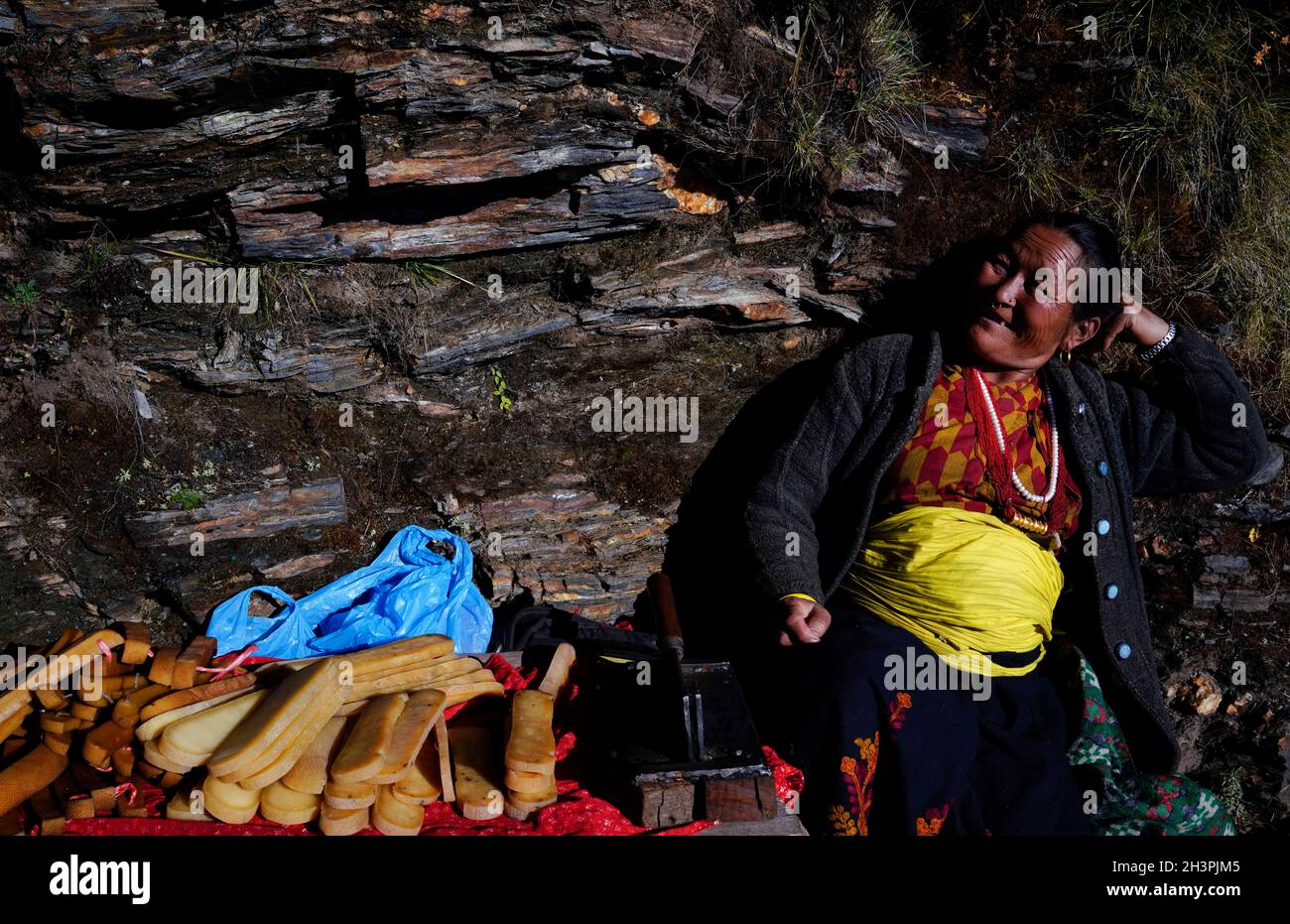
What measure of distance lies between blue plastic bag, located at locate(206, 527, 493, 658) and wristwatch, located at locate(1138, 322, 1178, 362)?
3373mm

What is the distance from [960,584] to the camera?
3.96 m

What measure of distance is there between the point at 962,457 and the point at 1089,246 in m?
1.09

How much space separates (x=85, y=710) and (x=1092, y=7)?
18.5 ft

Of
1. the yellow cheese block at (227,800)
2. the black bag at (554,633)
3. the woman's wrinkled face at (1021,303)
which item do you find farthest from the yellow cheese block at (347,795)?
the woman's wrinkled face at (1021,303)

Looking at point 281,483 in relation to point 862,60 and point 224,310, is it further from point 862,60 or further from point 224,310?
point 862,60

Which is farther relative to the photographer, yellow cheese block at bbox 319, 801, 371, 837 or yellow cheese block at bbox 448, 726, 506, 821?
yellow cheese block at bbox 448, 726, 506, 821

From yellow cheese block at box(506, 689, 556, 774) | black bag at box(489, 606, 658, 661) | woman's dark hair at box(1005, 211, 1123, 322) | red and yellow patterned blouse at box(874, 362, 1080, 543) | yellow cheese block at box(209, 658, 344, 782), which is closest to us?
yellow cheese block at box(209, 658, 344, 782)

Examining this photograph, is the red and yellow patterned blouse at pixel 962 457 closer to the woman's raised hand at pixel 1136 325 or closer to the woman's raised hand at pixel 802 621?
the woman's raised hand at pixel 1136 325

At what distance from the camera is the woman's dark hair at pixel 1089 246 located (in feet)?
13.6

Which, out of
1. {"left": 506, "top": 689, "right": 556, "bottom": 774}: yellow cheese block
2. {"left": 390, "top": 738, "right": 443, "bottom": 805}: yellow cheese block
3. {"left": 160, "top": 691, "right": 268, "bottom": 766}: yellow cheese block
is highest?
{"left": 160, "top": 691, "right": 268, "bottom": 766}: yellow cheese block

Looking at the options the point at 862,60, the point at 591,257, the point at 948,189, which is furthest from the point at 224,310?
the point at 948,189

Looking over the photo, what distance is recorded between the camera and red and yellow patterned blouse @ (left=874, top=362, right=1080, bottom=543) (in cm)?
423

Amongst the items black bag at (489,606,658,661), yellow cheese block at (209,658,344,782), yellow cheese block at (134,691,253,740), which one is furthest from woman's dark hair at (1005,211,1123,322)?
yellow cheese block at (134,691,253,740)

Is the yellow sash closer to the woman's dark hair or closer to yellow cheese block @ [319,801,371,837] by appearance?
the woman's dark hair
